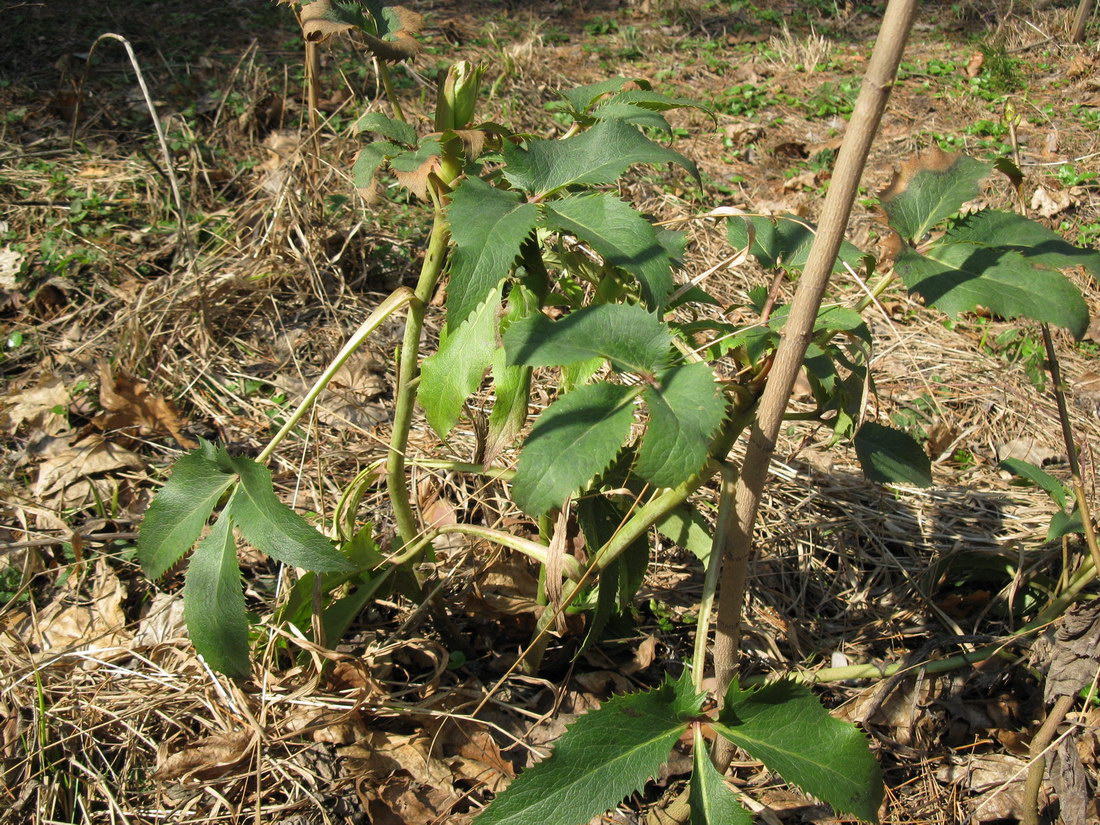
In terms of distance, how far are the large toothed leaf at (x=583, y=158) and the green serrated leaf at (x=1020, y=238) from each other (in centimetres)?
37

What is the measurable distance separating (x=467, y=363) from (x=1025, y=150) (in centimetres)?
313

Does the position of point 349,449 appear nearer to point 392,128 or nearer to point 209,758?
point 209,758

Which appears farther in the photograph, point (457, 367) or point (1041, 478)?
point (1041, 478)

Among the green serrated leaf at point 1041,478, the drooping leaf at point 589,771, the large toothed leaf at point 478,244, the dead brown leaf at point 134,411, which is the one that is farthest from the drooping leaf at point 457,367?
the dead brown leaf at point 134,411

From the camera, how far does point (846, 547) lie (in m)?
1.80

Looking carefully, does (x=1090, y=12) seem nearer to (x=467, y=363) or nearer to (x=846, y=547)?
(x=846, y=547)

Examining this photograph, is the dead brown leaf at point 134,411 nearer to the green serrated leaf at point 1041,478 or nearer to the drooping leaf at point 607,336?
the drooping leaf at point 607,336

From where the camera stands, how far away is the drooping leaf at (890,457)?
1.18 meters

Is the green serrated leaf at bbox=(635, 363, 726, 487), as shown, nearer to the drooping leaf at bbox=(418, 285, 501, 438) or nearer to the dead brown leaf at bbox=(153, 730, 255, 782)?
the drooping leaf at bbox=(418, 285, 501, 438)

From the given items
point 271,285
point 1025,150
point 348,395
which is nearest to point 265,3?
point 271,285

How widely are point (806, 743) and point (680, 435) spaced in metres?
0.37

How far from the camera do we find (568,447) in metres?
0.85

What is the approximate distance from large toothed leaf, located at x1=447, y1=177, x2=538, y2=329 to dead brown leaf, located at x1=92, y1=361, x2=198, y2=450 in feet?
4.38

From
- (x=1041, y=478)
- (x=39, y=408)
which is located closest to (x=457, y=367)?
(x=1041, y=478)
